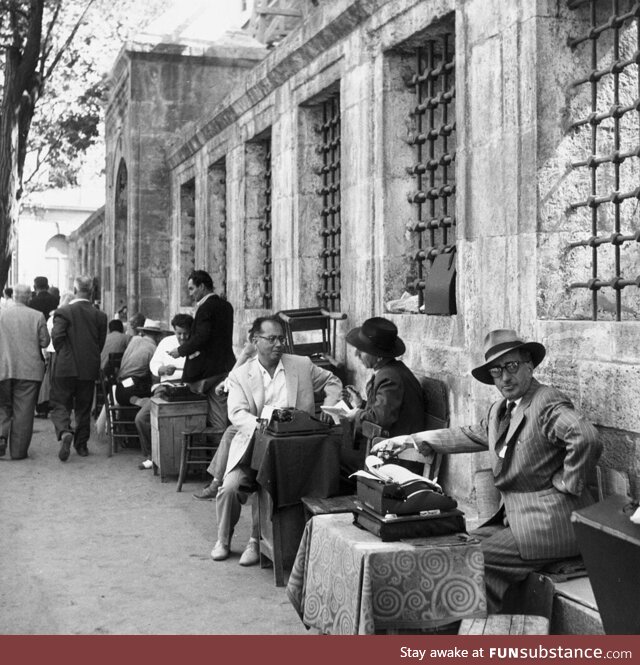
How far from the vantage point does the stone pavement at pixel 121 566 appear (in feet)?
16.8

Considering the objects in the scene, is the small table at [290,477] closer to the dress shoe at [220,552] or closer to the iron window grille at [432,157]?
the dress shoe at [220,552]

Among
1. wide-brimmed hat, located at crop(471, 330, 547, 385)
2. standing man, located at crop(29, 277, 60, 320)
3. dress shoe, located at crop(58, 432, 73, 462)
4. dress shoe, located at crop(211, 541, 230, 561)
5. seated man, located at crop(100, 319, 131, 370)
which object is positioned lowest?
dress shoe, located at crop(211, 541, 230, 561)

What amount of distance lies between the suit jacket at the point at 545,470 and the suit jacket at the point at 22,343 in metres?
6.98

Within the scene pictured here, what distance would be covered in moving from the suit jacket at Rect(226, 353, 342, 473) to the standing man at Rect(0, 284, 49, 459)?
460cm

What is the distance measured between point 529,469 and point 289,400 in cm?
232

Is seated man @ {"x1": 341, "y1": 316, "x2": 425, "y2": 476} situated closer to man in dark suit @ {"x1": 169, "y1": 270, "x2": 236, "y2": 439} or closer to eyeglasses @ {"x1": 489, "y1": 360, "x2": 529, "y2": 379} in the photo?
eyeglasses @ {"x1": 489, "y1": 360, "x2": 529, "y2": 379}

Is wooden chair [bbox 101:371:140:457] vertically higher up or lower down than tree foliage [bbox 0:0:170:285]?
lower down

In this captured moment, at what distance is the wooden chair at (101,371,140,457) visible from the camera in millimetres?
10484

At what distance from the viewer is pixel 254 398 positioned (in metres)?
6.36

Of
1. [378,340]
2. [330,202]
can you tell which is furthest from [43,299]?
[378,340]

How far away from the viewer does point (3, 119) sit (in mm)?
14734

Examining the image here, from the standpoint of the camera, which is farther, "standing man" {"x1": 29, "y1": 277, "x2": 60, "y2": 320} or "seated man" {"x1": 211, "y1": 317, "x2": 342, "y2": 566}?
"standing man" {"x1": 29, "y1": 277, "x2": 60, "y2": 320}

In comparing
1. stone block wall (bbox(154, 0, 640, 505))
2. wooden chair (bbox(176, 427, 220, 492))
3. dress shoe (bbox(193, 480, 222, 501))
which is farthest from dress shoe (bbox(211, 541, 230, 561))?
wooden chair (bbox(176, 427, 220, 492))

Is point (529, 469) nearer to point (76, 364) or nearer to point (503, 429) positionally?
point (503, 429)
